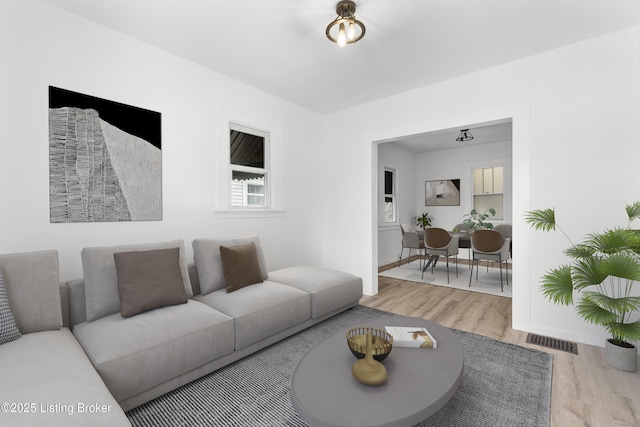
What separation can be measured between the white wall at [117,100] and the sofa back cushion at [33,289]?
0.40m

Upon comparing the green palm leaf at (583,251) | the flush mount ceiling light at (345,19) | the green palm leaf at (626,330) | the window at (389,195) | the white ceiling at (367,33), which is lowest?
the green palm leaf at (626,330)

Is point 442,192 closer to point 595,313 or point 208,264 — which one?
point 595,313

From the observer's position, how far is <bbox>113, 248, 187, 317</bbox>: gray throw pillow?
209 centimetres

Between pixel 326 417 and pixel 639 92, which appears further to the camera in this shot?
pixel 639 92

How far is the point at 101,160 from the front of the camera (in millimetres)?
2527

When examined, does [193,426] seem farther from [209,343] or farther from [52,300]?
[52,300]

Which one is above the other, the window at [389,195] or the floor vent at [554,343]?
the window at [389,195]

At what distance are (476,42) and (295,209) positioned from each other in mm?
2880

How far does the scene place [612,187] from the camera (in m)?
2.60

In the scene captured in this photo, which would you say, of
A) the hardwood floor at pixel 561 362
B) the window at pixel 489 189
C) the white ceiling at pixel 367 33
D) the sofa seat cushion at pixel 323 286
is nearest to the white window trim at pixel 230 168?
the white ceiling at pixel 367 33

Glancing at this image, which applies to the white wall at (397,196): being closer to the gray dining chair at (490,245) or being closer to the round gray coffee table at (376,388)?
the gray dining chair at (490,245)

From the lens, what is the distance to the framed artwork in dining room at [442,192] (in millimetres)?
7465

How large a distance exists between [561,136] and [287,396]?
330cm

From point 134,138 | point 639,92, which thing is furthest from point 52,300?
point 639,92
